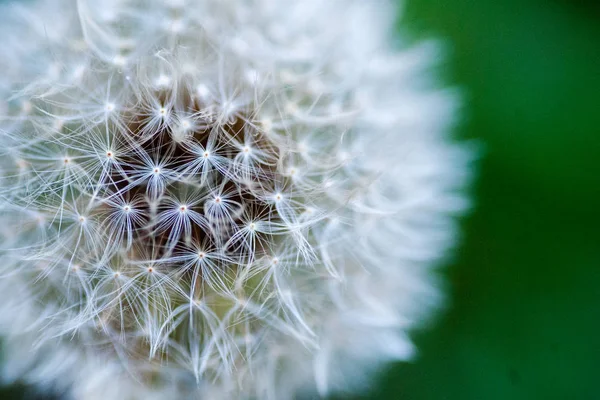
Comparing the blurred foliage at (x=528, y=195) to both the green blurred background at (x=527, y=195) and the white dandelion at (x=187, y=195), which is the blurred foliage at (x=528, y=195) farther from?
the white dandelion at (x=187, y=195)

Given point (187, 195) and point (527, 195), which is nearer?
point (187, 195)

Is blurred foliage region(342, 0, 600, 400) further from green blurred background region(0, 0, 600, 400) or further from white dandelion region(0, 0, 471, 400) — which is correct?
white dandelion region(0, 0, 471, 400)

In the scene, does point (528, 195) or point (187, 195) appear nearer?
point (187, 195)

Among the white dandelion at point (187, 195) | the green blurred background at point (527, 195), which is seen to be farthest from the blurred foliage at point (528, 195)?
the white dandelion at point (187, 195)

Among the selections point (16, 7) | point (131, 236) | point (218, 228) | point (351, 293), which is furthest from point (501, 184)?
point (16, 7)

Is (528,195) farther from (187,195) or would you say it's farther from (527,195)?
(187,195)

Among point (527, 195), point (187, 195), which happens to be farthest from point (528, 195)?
point (187, 195)
